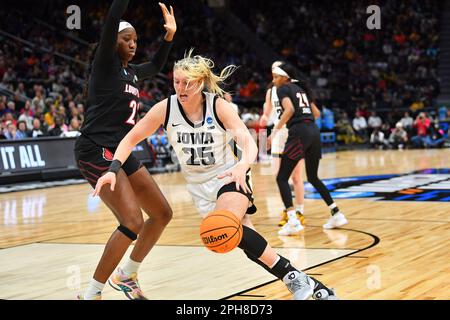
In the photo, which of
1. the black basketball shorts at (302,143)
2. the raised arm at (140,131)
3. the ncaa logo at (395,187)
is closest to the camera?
the raised arm at (140,131)

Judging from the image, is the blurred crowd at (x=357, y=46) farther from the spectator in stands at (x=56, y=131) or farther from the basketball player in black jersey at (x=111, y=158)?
the basketball player in black jersey at (x=111, y=158)

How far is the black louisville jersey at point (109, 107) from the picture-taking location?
5.27 m

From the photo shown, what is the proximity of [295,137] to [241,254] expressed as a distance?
2.06 meters

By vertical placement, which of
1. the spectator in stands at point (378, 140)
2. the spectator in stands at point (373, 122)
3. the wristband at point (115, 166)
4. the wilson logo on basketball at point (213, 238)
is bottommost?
the spectator in stands at point (378, 140)

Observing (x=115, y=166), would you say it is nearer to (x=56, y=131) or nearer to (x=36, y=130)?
(x=36, y=130)

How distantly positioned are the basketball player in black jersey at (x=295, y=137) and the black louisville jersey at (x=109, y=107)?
356cm

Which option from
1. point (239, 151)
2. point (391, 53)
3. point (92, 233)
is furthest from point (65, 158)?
point (391, 53)

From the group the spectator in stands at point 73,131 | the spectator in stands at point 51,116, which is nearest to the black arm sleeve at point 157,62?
the spectator in stands at point 73,131

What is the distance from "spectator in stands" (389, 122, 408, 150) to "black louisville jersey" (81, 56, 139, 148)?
2144 centimetres

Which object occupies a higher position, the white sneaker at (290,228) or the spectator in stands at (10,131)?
the spectator in stands at (10,131)

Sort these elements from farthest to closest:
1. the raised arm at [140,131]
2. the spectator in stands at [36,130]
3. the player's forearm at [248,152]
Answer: the spectator in stands at [36,130]
the raised arm at [140,131]
the player's forearm at [248,152]

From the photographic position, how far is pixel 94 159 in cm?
528
